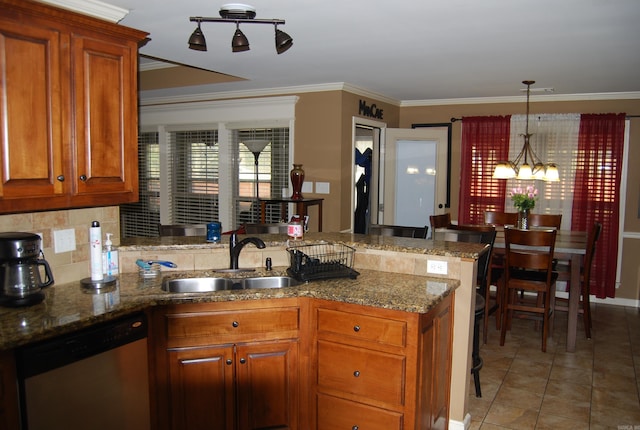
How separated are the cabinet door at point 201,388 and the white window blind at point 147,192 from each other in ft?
17.3

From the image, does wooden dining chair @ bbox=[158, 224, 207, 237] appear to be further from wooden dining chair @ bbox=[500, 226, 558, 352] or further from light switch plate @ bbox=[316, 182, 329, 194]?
wooden dining chair @ bbox=[500, 226, 558, 352]

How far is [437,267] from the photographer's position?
293cm

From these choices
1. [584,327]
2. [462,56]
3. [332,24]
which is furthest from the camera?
[584,327]

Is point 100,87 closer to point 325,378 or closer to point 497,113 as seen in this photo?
point 325,378

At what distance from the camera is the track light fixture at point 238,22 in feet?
9.62

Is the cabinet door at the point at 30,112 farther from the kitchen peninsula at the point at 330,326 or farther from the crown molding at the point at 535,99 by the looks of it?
the crown molding at the point at 535,99

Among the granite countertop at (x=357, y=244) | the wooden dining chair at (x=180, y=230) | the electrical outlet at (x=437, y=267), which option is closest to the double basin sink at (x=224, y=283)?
the granite countertop at (x=357, y=244)

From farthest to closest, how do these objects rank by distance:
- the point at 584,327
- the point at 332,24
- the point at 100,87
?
the point at 584,327 → the point at 332,24 → the point at 100,87

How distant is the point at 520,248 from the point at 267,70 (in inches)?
114

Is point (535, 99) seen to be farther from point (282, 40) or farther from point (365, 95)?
point (282, 40)

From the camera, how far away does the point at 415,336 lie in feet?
7.82

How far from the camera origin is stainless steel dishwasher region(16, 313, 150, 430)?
1913 millimetres

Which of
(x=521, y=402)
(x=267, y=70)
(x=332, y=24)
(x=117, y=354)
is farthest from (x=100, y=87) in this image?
(x=521, y=402)

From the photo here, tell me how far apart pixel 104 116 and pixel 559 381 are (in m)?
3.58
